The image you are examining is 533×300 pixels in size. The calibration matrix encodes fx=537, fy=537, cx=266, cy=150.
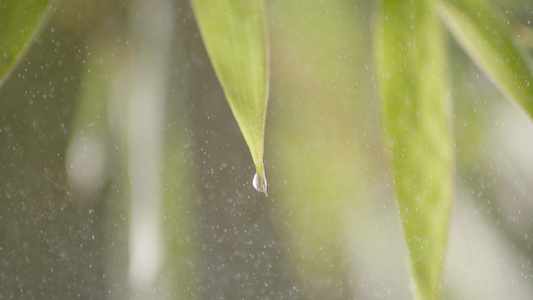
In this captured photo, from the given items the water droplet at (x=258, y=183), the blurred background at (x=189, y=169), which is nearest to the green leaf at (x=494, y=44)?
the blurred background at (x=189, y=169)

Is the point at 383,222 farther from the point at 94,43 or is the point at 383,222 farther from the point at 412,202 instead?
the point at 94,43

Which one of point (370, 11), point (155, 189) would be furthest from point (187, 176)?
point (370, 11)

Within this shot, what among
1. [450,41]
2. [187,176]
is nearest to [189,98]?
[187,176]

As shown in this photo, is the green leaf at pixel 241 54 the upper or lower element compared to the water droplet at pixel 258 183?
upper

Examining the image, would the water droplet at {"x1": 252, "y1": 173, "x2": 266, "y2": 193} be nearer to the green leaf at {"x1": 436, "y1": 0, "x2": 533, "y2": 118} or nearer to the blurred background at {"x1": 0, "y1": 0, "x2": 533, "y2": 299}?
the blurred background at {"x1": 0, "y1": 0, "x2": 533, "y2": 299}

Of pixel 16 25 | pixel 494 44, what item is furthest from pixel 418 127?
pixel 16 25

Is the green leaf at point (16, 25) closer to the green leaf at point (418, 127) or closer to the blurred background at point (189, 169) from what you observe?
the blurred background at point (189, 169)

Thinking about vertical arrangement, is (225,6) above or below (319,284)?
above
